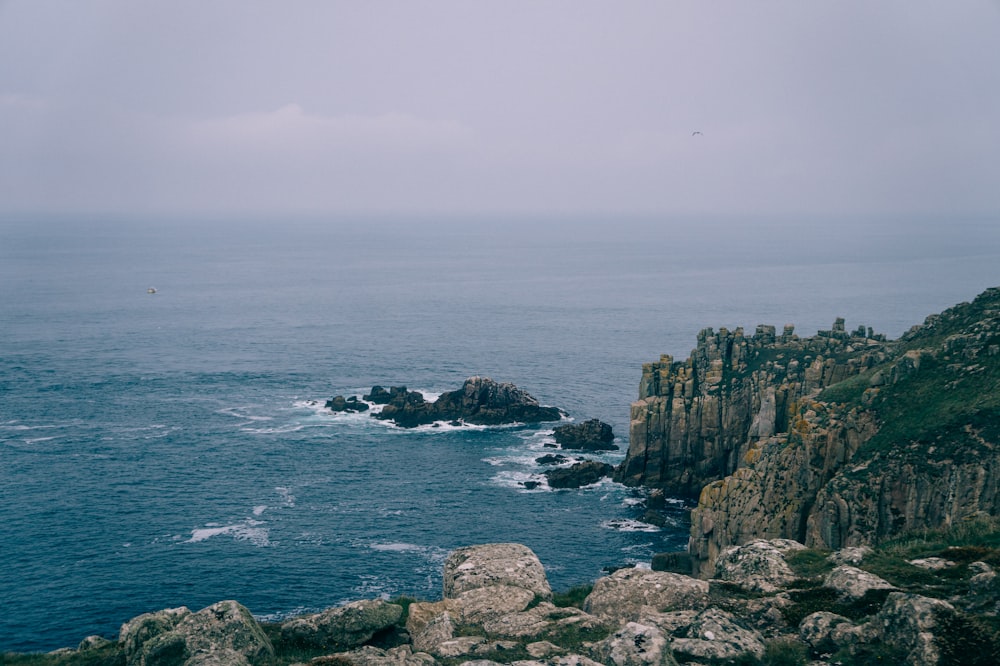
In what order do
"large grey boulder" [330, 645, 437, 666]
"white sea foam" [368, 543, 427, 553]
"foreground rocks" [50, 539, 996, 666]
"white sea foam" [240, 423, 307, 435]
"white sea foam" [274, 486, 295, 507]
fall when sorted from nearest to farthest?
"foreground rocks" [50, 539, 996, 666], "large grey boulder" [330, 645, 437, 666], "white sea foam" [368, 543, 427, 553], "white sea foam" [274, 486, 295, 507], "white sea foam" [240, 423, 307, 435]

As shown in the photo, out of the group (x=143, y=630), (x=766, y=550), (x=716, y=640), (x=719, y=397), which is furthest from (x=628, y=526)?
(x=143, y=630)

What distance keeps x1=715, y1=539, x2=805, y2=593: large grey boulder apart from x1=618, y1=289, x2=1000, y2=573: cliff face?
21.0 metres

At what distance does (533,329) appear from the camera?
633 ft

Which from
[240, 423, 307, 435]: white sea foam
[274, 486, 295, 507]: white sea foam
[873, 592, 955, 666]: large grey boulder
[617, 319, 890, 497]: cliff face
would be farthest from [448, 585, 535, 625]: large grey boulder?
[240, 423, 307, 435]: white sea foam

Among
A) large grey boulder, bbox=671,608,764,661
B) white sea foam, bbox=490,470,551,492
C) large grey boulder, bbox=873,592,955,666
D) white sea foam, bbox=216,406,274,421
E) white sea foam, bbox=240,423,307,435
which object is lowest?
white sea foam, bbox=490,470,551,492

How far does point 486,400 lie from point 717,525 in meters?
62.1

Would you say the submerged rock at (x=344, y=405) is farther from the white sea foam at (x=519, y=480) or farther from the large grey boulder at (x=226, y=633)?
the large grey boulder at (x=226, y=633)

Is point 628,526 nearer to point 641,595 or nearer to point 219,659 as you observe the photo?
point 641,595

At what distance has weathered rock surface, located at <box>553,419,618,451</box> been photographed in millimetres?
109688

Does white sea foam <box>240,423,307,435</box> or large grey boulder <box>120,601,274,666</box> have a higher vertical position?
large grey boulder <box>120,601,274,666</box>

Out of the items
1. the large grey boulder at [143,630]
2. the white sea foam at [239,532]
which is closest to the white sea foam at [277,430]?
the white sea foam at [239,532]

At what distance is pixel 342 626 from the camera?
29.8 m

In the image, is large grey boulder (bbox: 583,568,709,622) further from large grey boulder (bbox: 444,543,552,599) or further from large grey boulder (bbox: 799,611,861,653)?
large grey boulder (bbox: 799,611,861,653)

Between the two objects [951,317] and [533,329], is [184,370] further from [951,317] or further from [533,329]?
[951,317]
